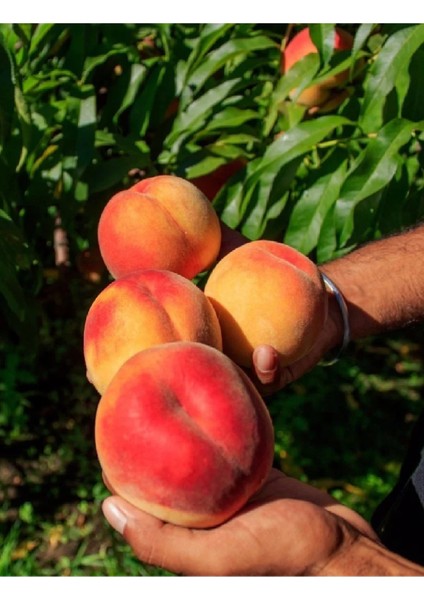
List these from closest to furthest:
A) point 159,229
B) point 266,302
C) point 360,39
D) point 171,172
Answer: point 266,302
point 159,229
point 360,39
point 171,172

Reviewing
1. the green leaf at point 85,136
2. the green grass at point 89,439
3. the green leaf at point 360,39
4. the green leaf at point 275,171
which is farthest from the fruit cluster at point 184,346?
the green grass at point 89,439

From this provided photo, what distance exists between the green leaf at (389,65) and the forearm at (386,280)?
0.96 ft

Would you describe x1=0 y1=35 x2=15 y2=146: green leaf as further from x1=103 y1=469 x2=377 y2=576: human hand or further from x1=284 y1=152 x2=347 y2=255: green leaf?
x1=103 y1=469 x2=377 y2=576: human hand

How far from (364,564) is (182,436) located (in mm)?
367

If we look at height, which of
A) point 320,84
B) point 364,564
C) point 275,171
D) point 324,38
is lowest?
point 364,564

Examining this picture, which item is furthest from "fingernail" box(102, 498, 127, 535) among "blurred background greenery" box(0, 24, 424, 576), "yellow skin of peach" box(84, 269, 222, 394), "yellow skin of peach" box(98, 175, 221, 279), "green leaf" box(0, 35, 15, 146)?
"green leaf" box(0, 35, 15, 146)

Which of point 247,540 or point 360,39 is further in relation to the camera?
point 360,39

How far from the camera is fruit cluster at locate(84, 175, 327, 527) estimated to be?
1.08 metres

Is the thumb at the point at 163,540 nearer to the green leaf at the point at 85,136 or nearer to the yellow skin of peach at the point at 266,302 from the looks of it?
the yellow skin of peach at the point at 266,302

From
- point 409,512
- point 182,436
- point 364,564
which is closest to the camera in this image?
point 182,436

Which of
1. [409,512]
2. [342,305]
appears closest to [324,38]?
[342,305]

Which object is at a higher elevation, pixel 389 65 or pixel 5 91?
pixel 389 65

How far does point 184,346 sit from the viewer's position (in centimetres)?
114

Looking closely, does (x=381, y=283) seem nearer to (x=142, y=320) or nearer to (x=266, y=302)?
(x=266, y=302)
